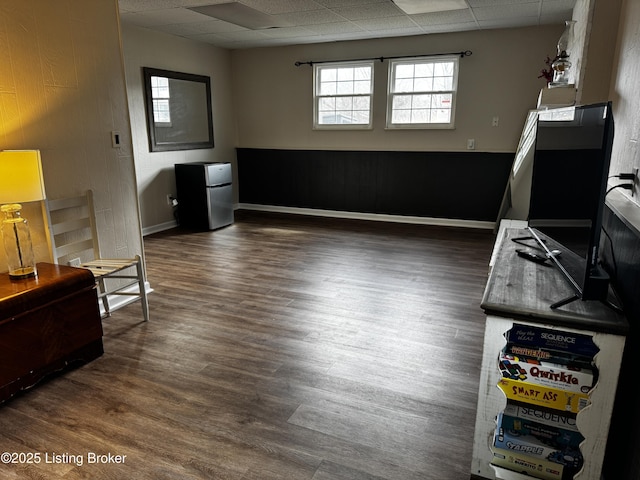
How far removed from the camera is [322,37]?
5891mm

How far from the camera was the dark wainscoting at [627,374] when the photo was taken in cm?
133

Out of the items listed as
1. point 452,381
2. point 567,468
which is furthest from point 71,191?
point 567,468

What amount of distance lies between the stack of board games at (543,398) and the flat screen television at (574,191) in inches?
5.9

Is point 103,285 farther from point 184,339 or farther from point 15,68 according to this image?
point 15,68

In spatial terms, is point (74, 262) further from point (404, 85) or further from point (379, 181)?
point (404, 85)

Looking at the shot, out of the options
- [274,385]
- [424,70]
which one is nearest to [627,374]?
[274,385]

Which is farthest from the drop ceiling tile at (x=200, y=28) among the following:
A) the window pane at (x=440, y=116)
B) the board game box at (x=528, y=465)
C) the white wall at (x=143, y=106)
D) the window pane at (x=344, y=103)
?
the board game box at (x=528, y=465)

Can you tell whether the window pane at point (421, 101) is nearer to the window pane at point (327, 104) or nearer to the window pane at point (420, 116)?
the window pane at point (420, 116)

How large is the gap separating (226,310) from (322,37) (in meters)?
4.26

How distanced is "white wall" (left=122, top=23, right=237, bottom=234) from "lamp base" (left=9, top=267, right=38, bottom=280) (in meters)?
3.31

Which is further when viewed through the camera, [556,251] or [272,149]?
[272,149]

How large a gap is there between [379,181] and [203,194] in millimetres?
2483

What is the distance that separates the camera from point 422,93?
5.92 metres

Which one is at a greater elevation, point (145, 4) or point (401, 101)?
point (145, 4)
